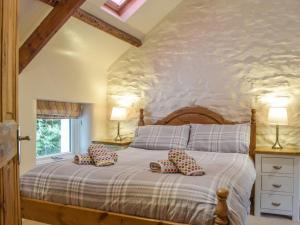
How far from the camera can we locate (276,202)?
3371 mm

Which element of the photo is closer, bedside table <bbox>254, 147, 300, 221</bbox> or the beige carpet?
the beige carpet

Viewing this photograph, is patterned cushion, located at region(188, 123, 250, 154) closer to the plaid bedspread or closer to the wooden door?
the plaid bedspread

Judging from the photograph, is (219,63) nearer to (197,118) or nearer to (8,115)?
(197,118)

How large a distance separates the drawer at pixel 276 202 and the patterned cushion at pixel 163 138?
3.48 feet

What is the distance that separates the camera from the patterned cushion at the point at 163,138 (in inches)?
147

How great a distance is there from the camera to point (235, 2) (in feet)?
13.4

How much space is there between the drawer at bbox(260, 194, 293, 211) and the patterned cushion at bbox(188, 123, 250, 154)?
552 mm

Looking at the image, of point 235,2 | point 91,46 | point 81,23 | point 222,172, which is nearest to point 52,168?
point 222,172

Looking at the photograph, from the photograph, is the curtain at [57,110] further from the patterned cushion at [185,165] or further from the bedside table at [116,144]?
the patterned cushion at [185,165]

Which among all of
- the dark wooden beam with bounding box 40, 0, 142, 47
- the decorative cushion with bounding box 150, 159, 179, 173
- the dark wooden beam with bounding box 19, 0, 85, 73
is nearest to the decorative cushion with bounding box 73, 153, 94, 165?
the decorative cushion with bounding box 150, 159, 179, 173

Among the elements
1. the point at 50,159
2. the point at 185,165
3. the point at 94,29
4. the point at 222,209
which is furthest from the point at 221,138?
the point at 50,159

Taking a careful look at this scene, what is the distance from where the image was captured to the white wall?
3471 mm

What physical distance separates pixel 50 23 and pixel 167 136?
185cm

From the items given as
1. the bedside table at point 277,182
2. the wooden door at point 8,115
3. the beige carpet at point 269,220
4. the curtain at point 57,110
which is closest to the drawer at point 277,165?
the bedside table at point 277,182
